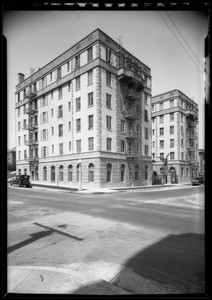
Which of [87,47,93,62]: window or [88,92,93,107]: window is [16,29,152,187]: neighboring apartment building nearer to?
[88,92,93,107]: window

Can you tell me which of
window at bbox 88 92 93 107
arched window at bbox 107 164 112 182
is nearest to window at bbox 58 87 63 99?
window at bbox 88 92 93 107

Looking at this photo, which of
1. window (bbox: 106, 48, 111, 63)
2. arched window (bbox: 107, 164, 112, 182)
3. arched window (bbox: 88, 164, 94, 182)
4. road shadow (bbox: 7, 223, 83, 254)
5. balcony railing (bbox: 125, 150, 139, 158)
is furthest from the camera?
balcony railing (bbox: 125, 150, 139, 158)

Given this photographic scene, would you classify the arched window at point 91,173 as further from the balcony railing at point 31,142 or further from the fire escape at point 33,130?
the balcony railing at point 31,142

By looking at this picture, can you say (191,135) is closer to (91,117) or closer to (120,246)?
(91,117)

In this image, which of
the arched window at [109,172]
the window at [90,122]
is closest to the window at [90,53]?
the window at [90,122]

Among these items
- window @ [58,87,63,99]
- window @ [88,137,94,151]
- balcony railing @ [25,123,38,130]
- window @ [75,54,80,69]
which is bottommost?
window @ [88,137,94,151]

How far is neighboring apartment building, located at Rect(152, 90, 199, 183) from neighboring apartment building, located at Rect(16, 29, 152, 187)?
510 inches

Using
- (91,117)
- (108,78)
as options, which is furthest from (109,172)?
(108,78)

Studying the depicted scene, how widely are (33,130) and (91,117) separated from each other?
18.8 metres

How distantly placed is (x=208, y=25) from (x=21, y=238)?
6.81 metres

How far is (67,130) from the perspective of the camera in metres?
35.7

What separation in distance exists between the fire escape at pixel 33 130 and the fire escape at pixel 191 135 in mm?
37314

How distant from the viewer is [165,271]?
4.20 metres

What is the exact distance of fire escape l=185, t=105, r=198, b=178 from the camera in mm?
54497
